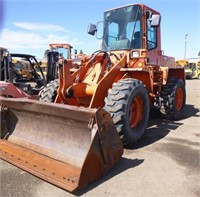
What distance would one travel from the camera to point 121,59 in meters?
5.27

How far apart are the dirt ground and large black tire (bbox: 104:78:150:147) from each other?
267mm

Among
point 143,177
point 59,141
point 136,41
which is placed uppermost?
point 136,41

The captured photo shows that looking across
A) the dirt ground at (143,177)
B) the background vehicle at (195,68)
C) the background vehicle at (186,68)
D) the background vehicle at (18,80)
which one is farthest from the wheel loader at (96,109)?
the background vehicle at (195,68)

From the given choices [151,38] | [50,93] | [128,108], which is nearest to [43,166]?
[128,108]

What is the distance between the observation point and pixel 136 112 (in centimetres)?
499

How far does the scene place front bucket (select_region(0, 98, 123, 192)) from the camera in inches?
127

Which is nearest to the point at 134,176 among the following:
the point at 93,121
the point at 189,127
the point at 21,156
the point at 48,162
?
the point at 93,121

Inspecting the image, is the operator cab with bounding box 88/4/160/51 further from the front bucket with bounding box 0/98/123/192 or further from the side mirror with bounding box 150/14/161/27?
the front bucket with bounding box 0/98/123/192

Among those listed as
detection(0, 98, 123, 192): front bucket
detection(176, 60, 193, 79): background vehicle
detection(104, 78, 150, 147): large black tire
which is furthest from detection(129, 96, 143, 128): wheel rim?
detection(176, 60, 193, 79): background vehicle

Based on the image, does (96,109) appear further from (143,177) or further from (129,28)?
(129,28)

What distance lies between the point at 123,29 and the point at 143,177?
3.57 metres

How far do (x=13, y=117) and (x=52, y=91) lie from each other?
1.06m

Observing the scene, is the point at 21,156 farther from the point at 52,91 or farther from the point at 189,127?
the point at 189,127

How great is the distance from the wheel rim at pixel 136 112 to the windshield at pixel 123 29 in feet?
4.80
